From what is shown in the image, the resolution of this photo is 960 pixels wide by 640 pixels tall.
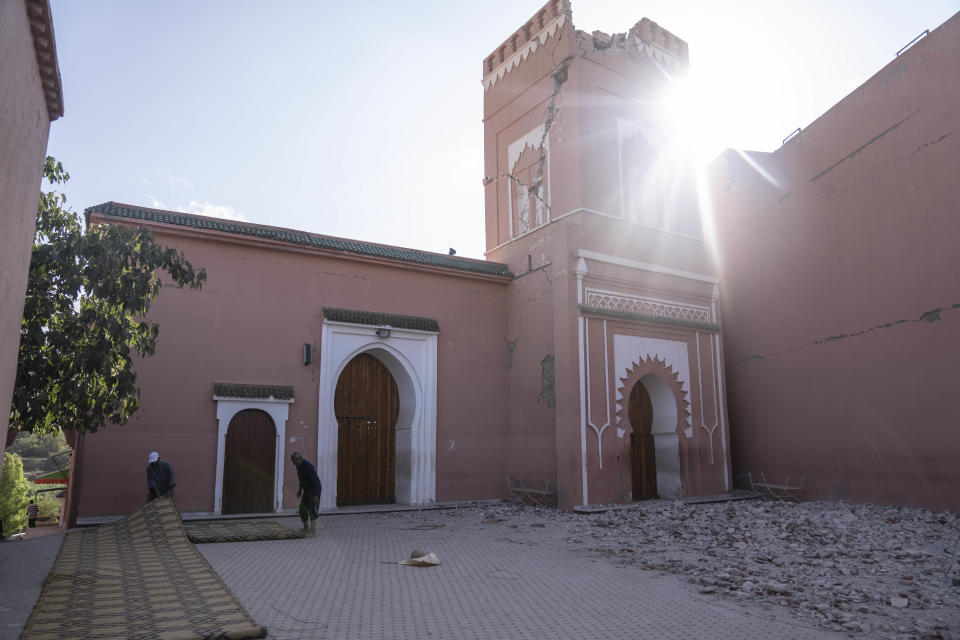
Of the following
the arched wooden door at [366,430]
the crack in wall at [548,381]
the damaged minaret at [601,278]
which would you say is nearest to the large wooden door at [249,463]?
the arched wooden door at [366,430]

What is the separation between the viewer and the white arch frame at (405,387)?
1088cm

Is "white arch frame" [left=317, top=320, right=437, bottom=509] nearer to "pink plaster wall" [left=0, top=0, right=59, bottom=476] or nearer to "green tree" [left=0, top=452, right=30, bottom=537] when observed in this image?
"pink plaster wall" [left=0, top=0, right=59, bottom=476]

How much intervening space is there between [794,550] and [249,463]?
7.36 m

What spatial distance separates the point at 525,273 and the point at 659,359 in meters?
2.94

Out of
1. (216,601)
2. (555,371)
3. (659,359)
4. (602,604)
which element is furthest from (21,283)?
(659,359)

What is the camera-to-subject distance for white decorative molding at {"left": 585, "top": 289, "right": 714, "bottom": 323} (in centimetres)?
1188

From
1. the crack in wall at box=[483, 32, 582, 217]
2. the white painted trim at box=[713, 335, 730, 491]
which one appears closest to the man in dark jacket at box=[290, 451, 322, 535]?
the crack in wall at box=[483, 32, 582, 217]

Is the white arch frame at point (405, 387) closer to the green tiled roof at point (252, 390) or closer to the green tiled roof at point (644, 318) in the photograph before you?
the green tiled roof at point (252, 390)

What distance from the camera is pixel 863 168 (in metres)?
10.7

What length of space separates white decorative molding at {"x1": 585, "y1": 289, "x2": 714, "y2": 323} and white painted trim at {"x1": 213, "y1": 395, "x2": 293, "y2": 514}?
5.34 m

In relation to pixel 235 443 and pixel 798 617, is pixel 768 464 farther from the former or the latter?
pixel 235 443

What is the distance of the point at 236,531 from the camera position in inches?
326

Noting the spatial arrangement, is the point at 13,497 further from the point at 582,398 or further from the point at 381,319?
the point at 582,398

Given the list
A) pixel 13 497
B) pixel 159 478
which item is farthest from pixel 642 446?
pixel 13 497
